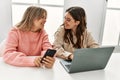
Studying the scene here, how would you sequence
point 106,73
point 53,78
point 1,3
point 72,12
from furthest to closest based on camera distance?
point 1,3 → point 72,12 → point 106,73 → point 53,78

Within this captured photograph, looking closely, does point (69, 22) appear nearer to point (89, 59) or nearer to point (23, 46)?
point (23, 46)

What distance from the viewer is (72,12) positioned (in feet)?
6.14

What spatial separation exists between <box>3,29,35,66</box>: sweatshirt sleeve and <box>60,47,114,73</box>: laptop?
28cm

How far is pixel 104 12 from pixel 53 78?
7.57 ft

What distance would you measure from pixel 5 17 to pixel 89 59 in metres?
2.04

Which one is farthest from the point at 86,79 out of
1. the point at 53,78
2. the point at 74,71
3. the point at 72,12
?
the point at 72,12

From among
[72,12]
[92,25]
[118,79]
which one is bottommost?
[118,79]

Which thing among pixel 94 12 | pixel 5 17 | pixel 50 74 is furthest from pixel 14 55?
pixel 94 12

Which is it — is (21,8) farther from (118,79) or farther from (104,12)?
(118,79)

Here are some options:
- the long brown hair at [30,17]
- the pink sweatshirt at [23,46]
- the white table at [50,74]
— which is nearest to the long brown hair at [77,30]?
the pink sweatshirt at [23,46]

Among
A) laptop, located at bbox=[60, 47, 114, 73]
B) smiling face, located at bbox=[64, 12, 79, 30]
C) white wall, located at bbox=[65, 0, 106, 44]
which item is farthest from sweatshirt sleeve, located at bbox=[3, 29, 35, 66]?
white wall, located at bbox=[65, 0, 106, 44]

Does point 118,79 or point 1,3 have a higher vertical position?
point 1,3

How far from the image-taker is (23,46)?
160 centimetres

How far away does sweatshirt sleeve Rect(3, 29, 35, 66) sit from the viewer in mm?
1372
